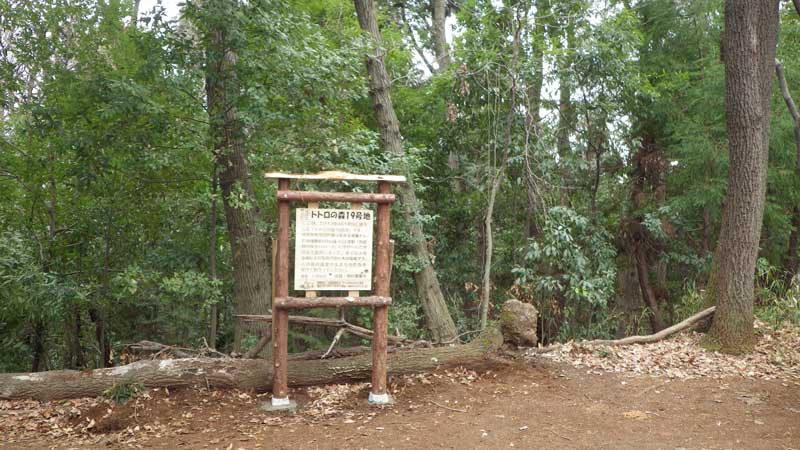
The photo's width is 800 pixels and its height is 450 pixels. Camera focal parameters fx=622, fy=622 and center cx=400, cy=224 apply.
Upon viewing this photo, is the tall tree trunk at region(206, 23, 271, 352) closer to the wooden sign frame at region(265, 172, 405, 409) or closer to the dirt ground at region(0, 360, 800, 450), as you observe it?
the wooden sign frame at region(265, 172, 405, 409)

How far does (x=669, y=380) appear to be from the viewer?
6.39 metres

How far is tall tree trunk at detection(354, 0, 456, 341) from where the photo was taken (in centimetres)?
905

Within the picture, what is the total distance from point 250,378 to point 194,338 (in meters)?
4.84

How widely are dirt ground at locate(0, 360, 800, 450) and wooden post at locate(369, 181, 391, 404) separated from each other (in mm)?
176

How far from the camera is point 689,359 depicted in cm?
705

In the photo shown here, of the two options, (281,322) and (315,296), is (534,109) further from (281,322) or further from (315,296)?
(281,322)

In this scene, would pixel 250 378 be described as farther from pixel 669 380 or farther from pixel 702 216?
pixel 702 216

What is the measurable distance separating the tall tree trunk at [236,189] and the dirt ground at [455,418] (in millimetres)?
2529

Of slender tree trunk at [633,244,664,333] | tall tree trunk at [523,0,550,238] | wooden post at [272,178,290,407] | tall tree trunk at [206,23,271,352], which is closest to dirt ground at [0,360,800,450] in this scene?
wooden post at [272,178,290,407]

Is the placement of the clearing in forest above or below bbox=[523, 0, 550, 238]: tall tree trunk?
below

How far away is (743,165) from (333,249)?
519cm

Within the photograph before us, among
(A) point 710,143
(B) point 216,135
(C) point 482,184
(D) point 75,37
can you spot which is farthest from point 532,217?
(D) point 75,37

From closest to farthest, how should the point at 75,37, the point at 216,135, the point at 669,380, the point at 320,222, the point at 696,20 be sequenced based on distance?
the point at 320,222
the point at 669,380
the point at 216,135
the point at 75,37
the point at 696,20

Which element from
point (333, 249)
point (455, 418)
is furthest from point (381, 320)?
point (455, 418)
